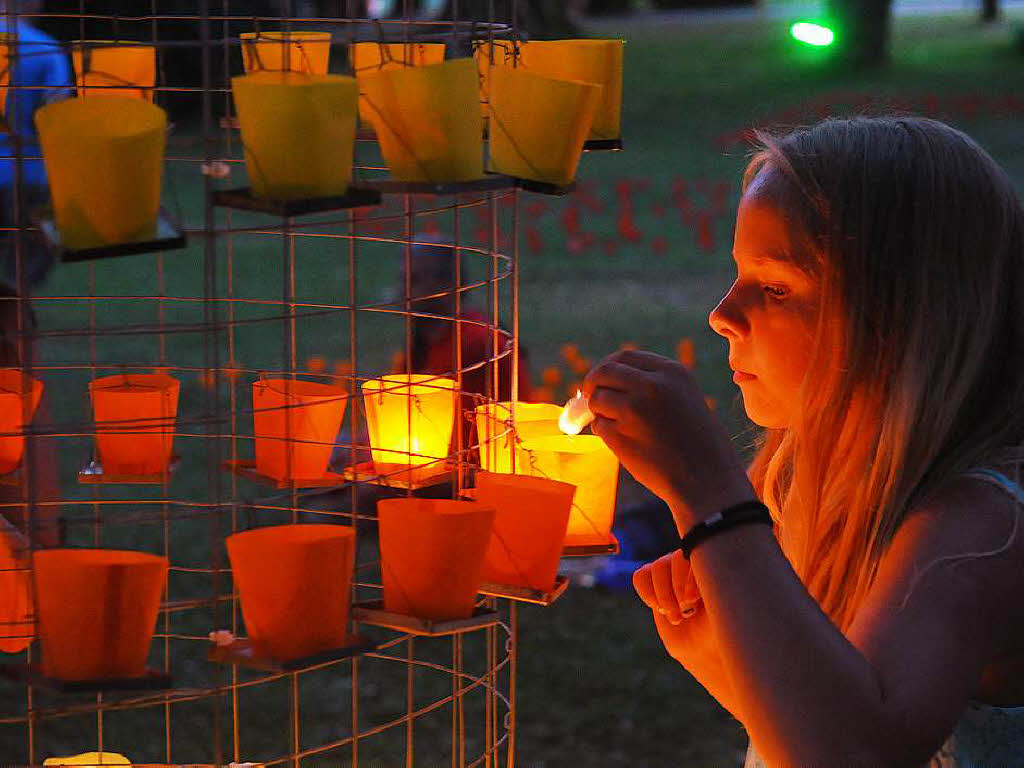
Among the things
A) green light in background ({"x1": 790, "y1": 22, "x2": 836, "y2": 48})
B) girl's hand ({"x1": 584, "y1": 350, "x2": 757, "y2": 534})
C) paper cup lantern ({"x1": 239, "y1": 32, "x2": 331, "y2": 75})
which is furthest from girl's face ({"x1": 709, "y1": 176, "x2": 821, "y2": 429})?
paper cup lantern ({"x1": 239, "y1": 32, "x2": 331, "y2": 75})

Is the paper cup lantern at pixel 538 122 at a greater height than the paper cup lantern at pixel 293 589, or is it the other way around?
the paper cup lantern at pixel 538 122

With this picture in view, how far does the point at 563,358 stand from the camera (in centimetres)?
720

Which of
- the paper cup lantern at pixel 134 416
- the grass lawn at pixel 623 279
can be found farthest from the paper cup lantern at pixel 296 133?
the paper cup lantern at pixel 134 416

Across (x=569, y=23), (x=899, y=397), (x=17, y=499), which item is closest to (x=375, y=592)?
(x=17, y=499)

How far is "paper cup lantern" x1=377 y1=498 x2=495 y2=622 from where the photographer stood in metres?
1.42

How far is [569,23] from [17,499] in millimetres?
17904

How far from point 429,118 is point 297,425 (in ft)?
1.91

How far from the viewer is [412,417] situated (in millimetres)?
1897

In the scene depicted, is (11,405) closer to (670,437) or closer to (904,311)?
(670,437)

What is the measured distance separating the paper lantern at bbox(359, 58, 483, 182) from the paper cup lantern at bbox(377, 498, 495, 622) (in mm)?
356

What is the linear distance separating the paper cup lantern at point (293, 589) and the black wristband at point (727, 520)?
343mm

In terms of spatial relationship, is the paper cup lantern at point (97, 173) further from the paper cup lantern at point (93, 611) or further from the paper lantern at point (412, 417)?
the paper lantern at point (412, 417)

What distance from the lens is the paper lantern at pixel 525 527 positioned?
1548 mm

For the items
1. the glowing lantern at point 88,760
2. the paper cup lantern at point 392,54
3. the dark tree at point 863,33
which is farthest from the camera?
the dark tree at point 863,33
